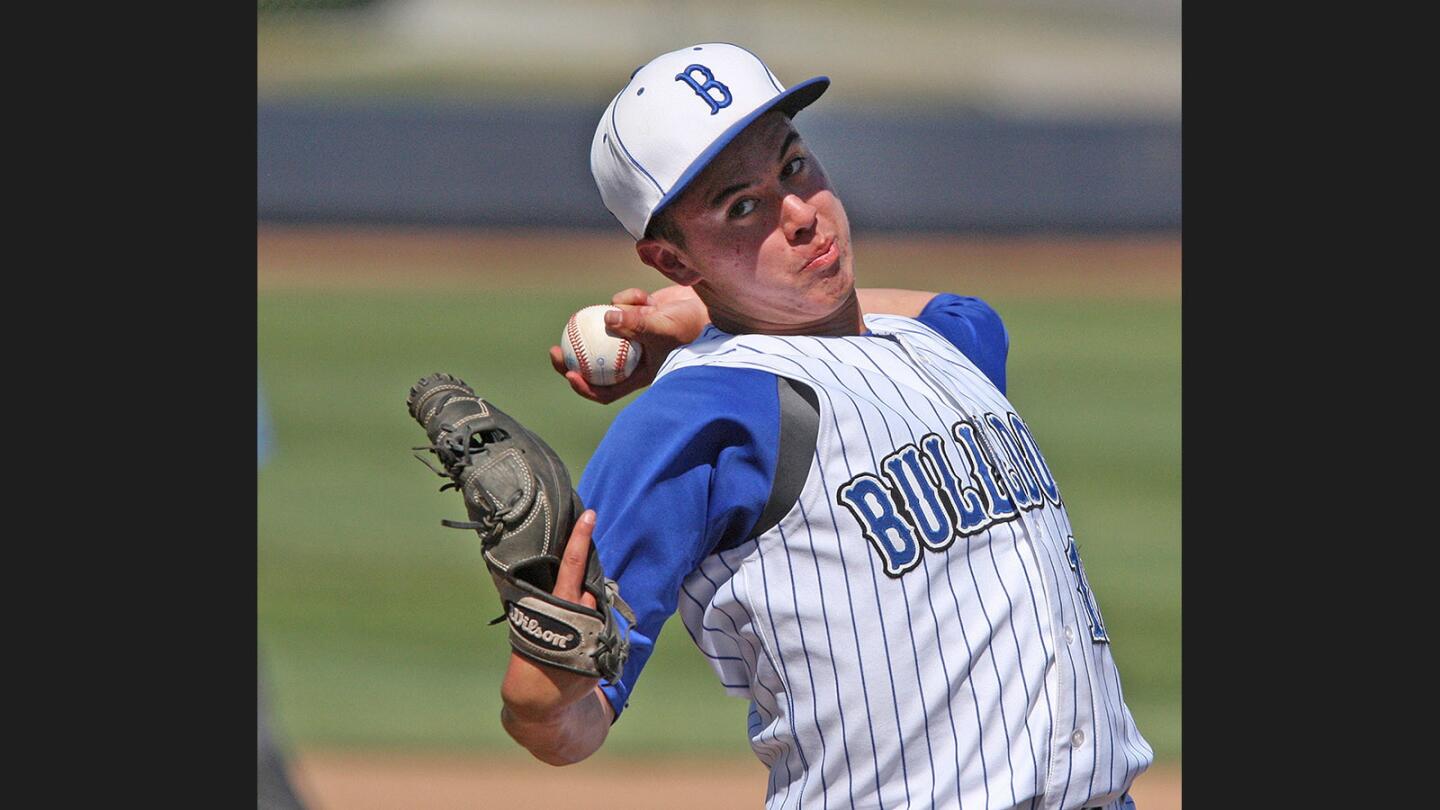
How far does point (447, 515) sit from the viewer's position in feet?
11.9

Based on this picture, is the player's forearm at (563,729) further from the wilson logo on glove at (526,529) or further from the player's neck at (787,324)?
the player's neck at (787,324)

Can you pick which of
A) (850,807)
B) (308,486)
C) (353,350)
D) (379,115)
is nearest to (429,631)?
(308,486)

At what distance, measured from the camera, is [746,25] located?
3.71 m

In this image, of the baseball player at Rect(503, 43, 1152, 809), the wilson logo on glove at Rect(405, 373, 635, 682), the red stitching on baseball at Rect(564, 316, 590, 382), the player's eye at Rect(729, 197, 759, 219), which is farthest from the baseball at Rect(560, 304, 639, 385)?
the wilson logo on glove at Rect(405, 373, 635, 682)

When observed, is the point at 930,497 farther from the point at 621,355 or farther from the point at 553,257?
the point at 553,257

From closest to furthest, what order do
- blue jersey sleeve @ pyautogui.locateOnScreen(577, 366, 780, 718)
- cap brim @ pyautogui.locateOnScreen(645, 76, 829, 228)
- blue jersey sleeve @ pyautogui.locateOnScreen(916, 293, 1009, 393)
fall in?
1. blue jersey sleeve @ pyautogui.locateOnScreen(577, 366, 780, 718)
2. cap brim @ pyautogui.locateOnScreen(645, 76, 829, 228)
3. blue jersey sleeve @ pyautogui.locateOnScreen(916, 293, 1009, 393)

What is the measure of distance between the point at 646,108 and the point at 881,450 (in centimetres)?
54

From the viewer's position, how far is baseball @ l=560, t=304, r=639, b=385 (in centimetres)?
227

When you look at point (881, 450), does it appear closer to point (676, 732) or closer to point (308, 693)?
point (676, 732)

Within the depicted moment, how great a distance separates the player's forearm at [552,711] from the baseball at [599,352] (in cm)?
63

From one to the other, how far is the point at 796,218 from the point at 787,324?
0.52 feet

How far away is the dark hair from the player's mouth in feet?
0.56

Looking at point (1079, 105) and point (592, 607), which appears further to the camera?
point (1079, 105)

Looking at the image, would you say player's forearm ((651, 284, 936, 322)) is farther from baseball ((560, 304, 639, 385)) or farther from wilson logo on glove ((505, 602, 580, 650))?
wilson logo on glove ((505, 602, 580, 650))
